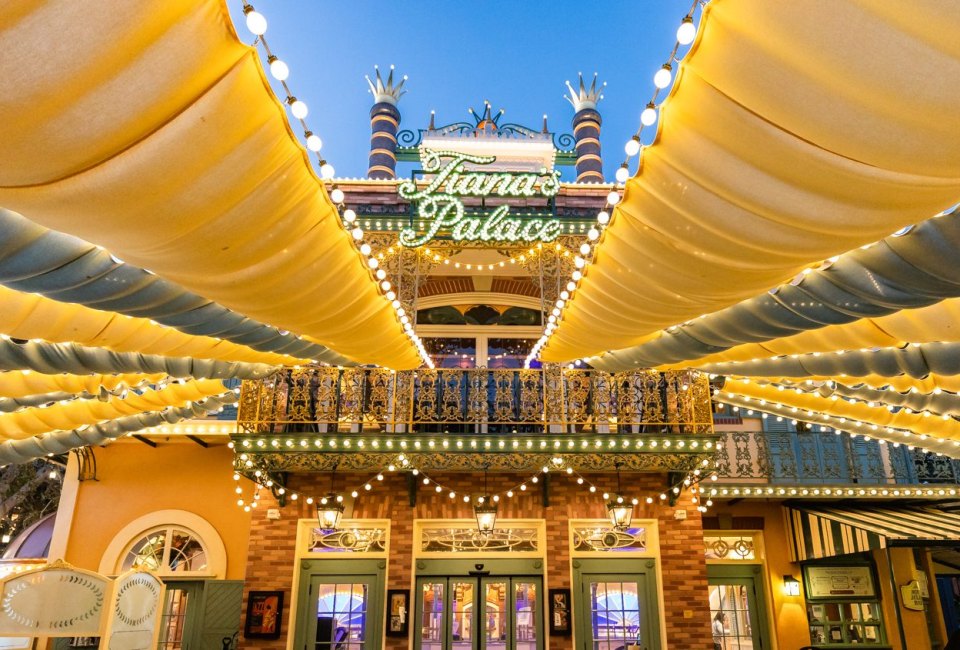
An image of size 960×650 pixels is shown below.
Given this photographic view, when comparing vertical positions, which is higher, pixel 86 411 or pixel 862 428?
pixel 862 428

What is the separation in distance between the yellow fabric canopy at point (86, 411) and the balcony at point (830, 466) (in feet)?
27.3

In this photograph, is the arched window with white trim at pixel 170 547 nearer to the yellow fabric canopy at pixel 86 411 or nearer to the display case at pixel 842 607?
the yellow fabric canopy at pixel 86 411

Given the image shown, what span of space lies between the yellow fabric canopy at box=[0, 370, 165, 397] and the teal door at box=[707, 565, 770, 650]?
9455 mm

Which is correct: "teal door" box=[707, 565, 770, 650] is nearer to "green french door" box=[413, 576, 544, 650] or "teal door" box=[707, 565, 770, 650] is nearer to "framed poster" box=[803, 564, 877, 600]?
"framed poster" box=[803, 564, 877, 600]

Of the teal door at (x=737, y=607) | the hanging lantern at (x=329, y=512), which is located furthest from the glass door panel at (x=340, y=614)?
the teal door at (x=737, y=607)

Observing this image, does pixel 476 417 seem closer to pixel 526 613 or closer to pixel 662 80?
pixel 526 613

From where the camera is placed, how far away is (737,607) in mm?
10438

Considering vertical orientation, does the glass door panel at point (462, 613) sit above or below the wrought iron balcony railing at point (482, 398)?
below

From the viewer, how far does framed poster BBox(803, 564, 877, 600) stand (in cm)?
1033

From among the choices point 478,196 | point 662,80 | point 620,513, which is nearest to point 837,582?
point 620,513

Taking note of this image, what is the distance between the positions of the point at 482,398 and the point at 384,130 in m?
8.84

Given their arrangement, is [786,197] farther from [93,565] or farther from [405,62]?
[405,62]

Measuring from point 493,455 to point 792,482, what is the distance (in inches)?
222

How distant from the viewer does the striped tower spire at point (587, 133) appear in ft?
49.6
